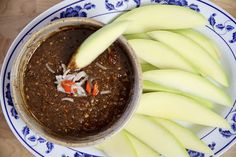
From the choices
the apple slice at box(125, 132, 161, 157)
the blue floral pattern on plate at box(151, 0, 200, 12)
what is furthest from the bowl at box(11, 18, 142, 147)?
the blue floral pattern on plate at box(151, 0, 200, 12)

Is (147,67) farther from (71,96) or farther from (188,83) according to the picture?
(71,96)

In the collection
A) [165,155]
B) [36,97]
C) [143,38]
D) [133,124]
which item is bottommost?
[165,155]

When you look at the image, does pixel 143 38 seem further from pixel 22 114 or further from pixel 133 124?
pixel 22 114

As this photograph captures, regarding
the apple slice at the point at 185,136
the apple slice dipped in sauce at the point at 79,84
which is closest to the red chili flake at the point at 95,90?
the apple slice dipped in sauce at the point at 79,84

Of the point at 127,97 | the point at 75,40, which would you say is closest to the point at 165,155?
the point at 127,97

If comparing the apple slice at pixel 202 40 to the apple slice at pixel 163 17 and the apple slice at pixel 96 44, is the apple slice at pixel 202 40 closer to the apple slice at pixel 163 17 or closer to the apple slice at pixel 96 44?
the apple slice at pixel 163 17

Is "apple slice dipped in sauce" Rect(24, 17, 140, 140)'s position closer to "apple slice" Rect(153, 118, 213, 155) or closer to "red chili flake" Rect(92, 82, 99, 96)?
"red chili flake" Rect(92, 82, 99, 96)

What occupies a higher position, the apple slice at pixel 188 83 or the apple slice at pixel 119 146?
the apple slice at pixel 188 83
